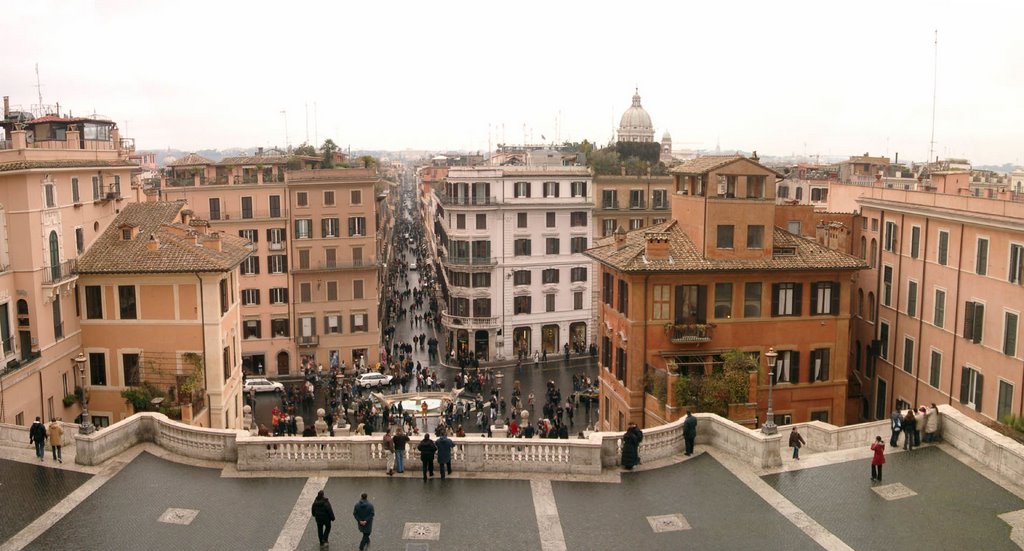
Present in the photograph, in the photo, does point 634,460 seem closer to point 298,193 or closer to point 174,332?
point 174,332

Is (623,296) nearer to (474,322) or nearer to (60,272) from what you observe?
(60,272)

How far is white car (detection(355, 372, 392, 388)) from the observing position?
57.2m

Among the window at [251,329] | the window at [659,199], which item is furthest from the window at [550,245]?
the window at [251,329]

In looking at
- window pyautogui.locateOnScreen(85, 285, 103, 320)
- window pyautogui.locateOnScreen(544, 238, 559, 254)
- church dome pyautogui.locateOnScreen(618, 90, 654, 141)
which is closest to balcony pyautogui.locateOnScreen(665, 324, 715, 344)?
window pyautogui.locateOnScreen(85, 285, 103, 320)

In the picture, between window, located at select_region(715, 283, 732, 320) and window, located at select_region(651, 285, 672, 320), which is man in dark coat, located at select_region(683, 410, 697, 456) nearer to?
window, located at select_region(651, 285, 672, 320)

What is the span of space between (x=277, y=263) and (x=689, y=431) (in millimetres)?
43437

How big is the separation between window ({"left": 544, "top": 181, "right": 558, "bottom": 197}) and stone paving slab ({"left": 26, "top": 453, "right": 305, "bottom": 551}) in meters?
45.8

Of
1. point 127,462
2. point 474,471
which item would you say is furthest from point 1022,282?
point 127,462

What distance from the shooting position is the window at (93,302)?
36.8m

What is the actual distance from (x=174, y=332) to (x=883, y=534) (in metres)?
27.5

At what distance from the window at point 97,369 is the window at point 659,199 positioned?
45.5m

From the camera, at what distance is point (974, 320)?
121ft

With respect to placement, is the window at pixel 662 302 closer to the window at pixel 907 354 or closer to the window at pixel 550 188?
the window at pixel 907 354

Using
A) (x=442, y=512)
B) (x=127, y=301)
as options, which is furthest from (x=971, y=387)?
(x=127, y=301)
